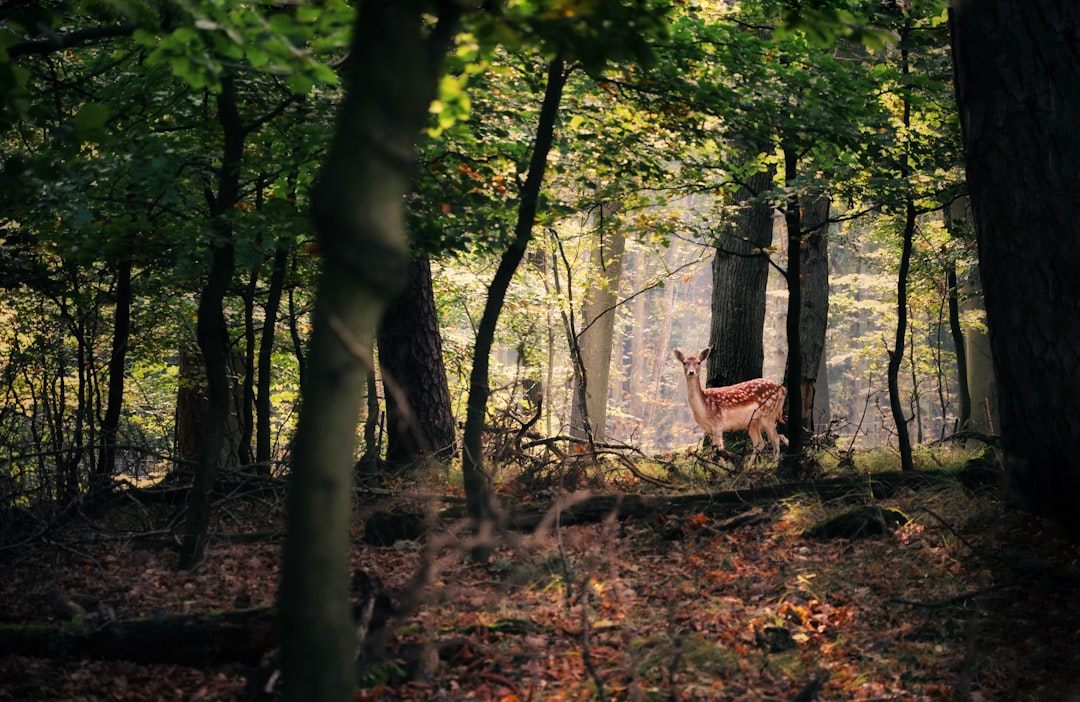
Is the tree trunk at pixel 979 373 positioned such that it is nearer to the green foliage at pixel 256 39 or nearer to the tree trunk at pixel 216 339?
the tree trunk at pixel 216 339

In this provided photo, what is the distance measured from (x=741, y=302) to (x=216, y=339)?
Result: 739 cm

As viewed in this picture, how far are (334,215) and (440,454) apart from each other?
310 inches

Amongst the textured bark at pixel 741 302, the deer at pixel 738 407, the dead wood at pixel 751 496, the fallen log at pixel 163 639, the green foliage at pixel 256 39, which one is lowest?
the fallen log at pixel 163 639

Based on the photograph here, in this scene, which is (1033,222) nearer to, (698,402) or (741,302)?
(698,402)

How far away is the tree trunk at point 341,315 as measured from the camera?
1782 millimetres

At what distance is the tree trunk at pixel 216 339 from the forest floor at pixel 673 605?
0.92ft

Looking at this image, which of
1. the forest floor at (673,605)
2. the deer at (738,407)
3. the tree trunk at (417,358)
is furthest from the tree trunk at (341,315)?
the deer at (738,407)

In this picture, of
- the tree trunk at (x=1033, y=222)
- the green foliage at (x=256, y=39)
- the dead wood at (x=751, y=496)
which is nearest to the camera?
the green foliage at (x=256, y=39)

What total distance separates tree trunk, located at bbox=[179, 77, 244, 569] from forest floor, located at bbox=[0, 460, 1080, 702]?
28 centimetres

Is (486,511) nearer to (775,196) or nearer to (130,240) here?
(130,240)

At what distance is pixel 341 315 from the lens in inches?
71.4

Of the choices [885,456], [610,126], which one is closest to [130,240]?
[610,126]

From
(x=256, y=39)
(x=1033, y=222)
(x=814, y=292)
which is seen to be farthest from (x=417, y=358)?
(x=256, y=39)

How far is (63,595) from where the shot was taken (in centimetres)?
513
